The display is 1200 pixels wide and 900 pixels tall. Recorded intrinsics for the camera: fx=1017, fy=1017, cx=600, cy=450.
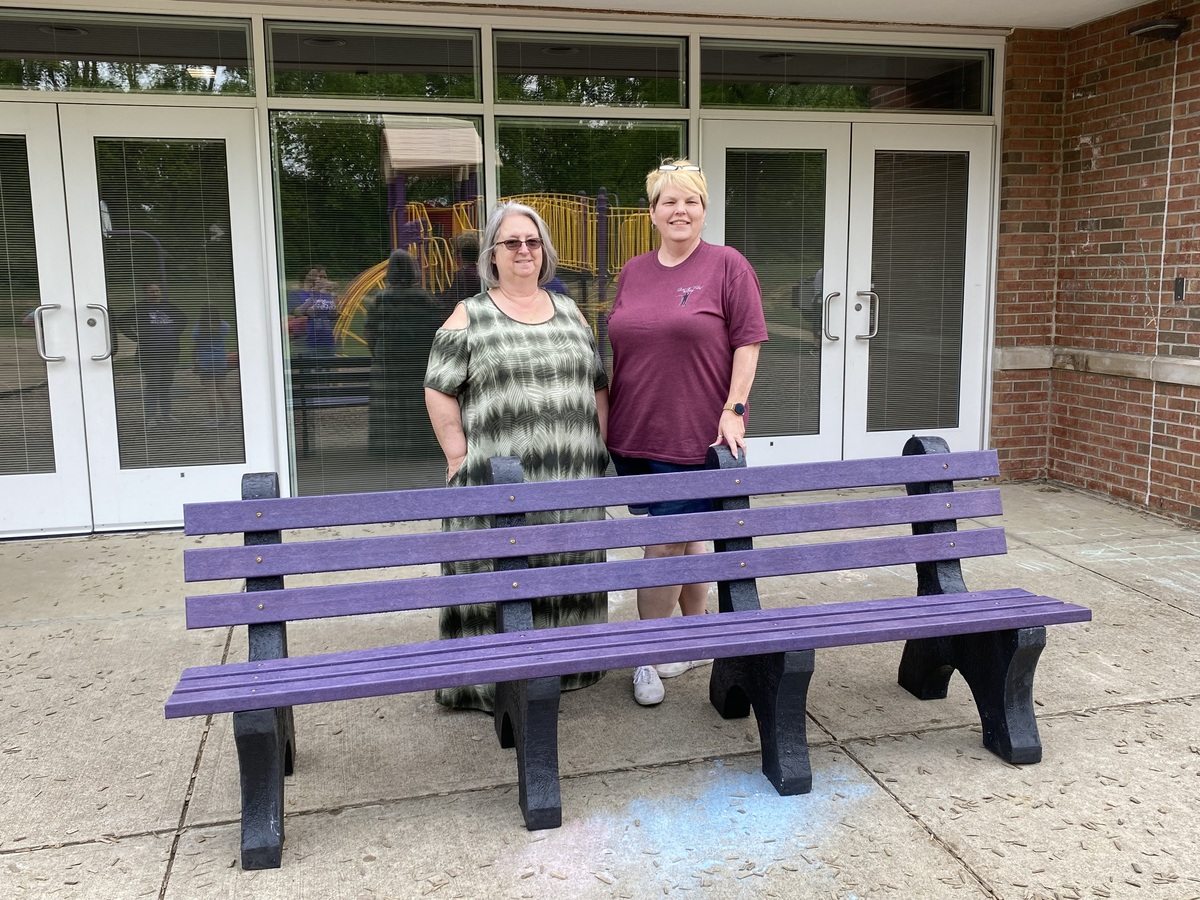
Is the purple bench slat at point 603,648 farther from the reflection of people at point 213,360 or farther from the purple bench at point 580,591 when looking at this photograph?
the reflection of people at point 213,360

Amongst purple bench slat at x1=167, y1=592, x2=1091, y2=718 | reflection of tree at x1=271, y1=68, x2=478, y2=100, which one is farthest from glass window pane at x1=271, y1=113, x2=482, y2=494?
purple bench slat at x1=167, y1=592, x2=1091, y2=718

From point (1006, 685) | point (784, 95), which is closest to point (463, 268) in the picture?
point (784, 95)

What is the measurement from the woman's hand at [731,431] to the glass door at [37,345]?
13.4 feet

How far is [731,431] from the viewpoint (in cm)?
333

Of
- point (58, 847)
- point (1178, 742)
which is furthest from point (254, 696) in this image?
point (1178, 742)

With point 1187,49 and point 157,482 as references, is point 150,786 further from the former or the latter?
point 1187,49

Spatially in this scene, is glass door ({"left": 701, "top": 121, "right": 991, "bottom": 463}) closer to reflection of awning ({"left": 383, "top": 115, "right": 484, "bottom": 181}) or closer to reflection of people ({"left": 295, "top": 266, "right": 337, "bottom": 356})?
reflection of awning ({"left": 383, "top": 115, "right": 484, "bottom": 181})

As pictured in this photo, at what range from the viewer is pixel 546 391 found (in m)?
3.34

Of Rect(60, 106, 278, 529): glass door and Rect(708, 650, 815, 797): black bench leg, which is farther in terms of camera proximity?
Rect(60, 106, 278, 529): glass door

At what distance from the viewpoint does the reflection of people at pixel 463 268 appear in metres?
6.11

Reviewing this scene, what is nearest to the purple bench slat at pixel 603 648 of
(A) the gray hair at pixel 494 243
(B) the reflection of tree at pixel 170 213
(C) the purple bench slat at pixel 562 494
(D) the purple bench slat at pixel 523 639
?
(D) the purple bench slat at pixel 523 639

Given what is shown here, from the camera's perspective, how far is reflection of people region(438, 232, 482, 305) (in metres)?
6.11

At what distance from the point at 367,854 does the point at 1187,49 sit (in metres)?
5.99

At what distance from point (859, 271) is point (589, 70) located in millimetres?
2156
